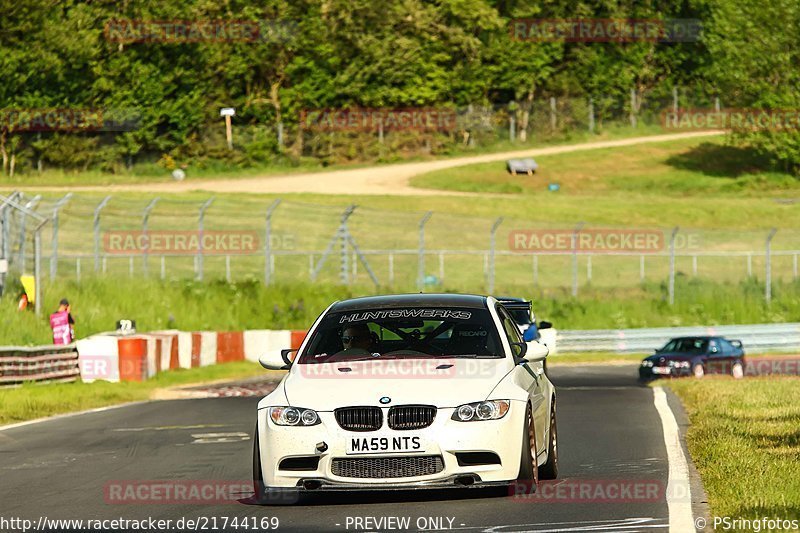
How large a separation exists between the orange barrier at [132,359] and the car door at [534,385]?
1744 centimetres

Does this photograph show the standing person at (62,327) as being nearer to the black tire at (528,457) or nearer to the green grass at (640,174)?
the black tire at (528,457)

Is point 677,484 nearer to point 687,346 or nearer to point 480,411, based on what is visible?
point 480,411

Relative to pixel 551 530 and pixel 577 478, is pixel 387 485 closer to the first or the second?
pixel 551 530

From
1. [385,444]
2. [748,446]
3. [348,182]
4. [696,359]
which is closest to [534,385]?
[385,444]

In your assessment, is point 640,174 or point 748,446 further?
point 640,174

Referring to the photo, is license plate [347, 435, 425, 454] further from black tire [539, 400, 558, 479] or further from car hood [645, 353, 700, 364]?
car hood [645, 353, 700, 364]

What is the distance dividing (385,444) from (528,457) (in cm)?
101

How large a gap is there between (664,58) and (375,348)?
85100 millimetres

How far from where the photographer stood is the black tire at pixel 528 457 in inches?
418

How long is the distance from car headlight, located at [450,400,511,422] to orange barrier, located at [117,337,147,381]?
1921cm

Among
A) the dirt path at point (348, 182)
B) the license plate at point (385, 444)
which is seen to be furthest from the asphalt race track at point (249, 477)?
the dirt path at point (348, 182)

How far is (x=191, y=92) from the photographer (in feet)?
261

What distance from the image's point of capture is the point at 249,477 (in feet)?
41.9

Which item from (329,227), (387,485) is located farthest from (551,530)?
(329,227)
